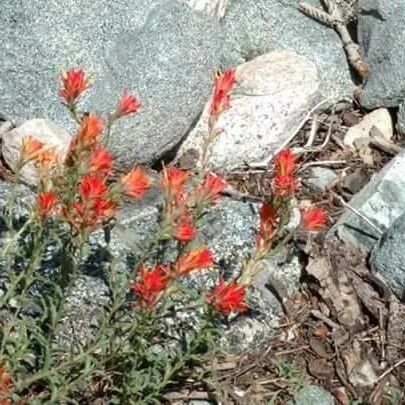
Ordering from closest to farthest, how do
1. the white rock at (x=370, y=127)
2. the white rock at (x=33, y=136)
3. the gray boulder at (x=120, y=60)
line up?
the white rock at (x=33, y=136) → the gray boulder at (x=120, y=60) → the white rock at (x=370, y=127)

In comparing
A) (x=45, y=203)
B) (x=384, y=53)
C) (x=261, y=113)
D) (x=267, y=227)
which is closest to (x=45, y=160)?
(x=45, y=203)

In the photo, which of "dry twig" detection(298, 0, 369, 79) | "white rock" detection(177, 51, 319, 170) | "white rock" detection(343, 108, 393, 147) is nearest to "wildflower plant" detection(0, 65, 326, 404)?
"white rock" detection(177, 51, 319, 170)

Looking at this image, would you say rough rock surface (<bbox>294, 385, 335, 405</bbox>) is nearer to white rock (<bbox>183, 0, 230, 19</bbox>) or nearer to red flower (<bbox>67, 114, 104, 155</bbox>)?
red flower (<bbox>67, 114, 104, 155</bbox>)

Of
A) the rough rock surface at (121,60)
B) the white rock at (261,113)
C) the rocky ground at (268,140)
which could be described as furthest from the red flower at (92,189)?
the white rock at (261,113)

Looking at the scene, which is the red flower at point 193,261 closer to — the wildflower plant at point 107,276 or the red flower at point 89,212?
the wildflower plant at point 107,276

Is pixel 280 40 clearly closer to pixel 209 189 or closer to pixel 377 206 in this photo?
pixel 377 206
